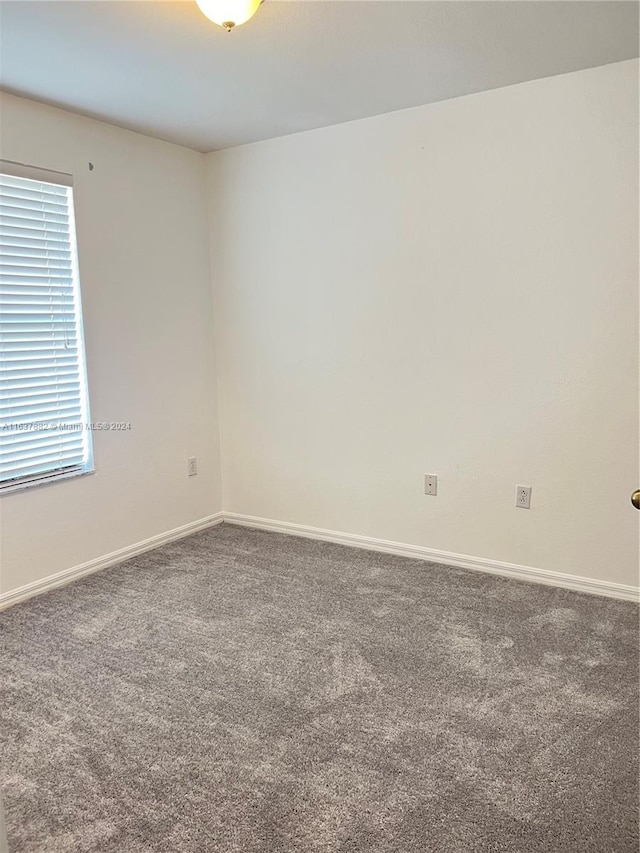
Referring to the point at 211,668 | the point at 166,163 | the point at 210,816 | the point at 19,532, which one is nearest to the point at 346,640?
the point at 211,668

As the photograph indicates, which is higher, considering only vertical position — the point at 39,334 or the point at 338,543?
the point at 39,334

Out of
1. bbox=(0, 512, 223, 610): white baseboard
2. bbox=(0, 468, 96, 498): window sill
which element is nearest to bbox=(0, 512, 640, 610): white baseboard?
bbox=(0, 512, 223, 610): white baseboard

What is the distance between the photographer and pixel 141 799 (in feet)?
5.77

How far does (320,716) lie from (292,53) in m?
2.46

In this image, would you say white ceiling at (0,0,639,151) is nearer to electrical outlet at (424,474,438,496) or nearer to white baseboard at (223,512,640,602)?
electrical outlet at (424,474,438,496)

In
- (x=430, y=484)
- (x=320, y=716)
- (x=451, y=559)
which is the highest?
(x=430, y=484)

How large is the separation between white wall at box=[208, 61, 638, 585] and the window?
1036 mm

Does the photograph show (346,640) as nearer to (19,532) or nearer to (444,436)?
(444,436)

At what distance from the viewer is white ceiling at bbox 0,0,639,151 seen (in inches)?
84.2

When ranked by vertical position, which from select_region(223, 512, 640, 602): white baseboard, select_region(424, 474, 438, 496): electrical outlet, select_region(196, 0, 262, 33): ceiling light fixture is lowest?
select_region(223, 512, 640, 602): white baseboard

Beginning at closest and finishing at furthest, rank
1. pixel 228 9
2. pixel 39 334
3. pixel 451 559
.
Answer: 1. pixel 228 9
2. pixel 39 334
3. pixel 451 559

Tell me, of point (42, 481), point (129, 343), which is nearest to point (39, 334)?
point (129, 343)

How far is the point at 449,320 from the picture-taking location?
10.6 ft

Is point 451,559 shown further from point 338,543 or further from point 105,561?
point 105,561
